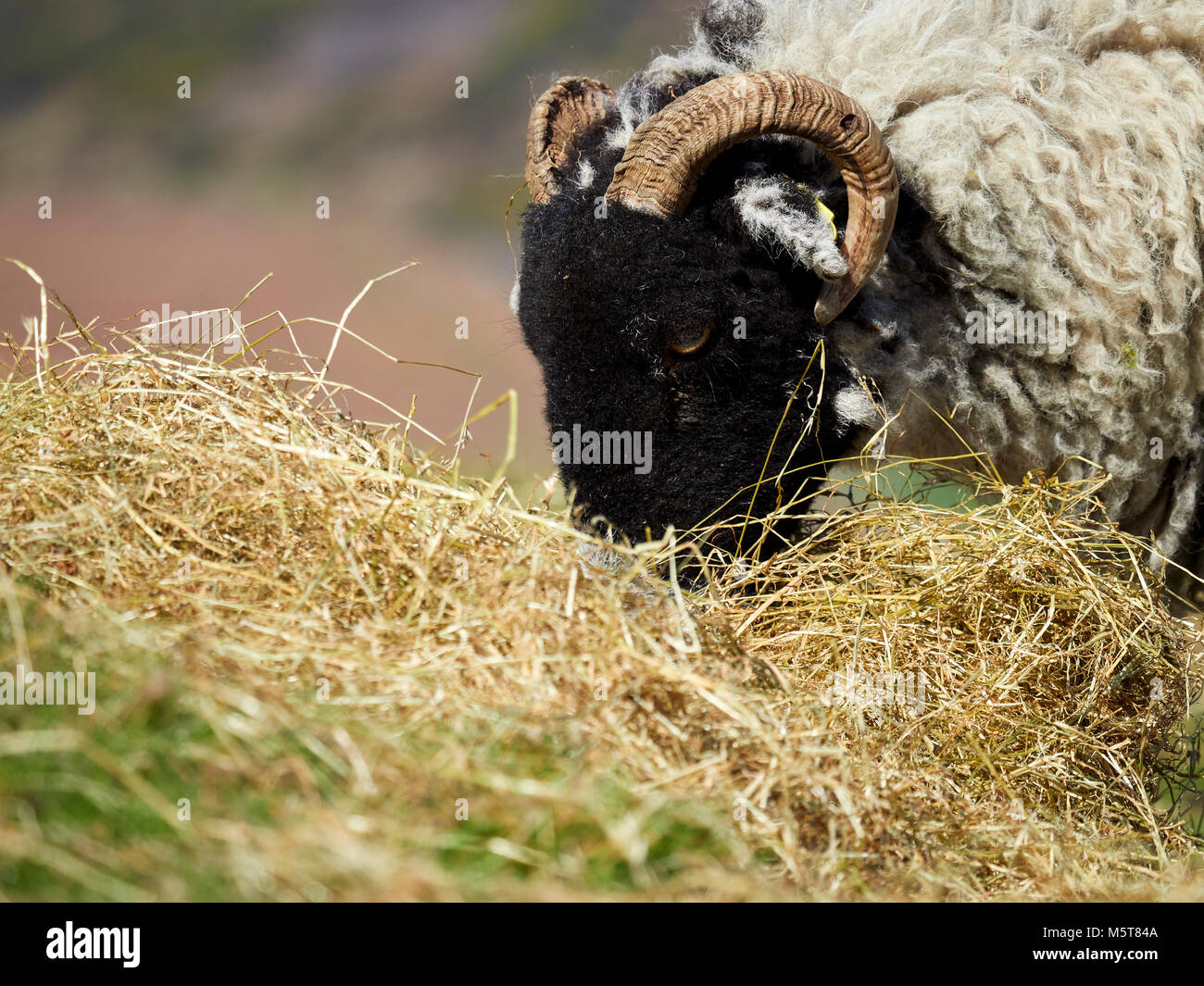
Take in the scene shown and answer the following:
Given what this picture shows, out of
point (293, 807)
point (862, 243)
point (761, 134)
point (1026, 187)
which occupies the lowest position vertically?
point (293, 807)

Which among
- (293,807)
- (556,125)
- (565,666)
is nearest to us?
(293,807)

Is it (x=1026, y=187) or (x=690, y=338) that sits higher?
(x=1026, y=187)

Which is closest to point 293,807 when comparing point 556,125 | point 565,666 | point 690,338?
point 565,666

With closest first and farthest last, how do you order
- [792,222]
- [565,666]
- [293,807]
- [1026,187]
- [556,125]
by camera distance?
[293,807] < [565,666] < [792,222] < [1026,187] < [556,125]

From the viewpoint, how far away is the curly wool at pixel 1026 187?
3.22m

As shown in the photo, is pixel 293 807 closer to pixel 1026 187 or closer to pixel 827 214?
pixel 827 214

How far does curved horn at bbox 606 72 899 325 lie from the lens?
2977 millimetres

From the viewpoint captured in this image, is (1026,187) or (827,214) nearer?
(827,214)

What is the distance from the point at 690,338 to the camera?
3.05 meters

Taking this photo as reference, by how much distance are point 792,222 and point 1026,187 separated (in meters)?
0.89

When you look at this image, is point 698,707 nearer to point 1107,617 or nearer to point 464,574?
point 464,574

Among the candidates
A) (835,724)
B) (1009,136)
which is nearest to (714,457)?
(835,724)
